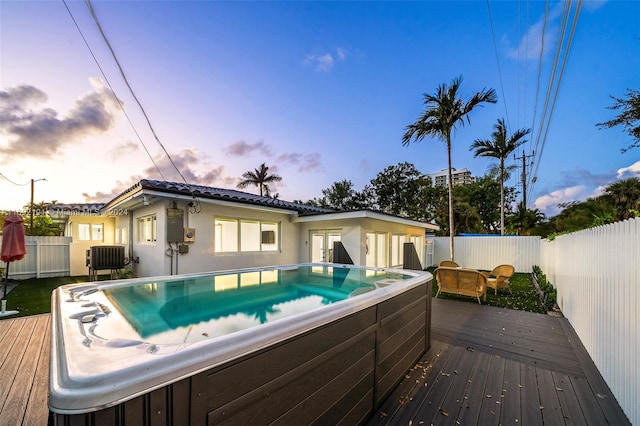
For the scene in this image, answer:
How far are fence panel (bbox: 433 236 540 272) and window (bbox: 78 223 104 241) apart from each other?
55.4 feet

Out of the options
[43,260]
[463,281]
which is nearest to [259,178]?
[43,260]

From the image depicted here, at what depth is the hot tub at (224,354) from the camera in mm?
1046

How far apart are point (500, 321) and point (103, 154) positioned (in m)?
11.5

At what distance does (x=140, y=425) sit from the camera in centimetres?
102

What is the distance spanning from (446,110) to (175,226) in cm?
984

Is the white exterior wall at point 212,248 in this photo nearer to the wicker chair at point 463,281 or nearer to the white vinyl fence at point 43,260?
the wicker chair at point 463,281

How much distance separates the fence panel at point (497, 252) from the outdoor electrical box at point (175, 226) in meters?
13.2

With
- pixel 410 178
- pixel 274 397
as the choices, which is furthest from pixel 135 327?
pixel 410 178

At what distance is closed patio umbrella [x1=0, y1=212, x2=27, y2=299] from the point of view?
5340mm

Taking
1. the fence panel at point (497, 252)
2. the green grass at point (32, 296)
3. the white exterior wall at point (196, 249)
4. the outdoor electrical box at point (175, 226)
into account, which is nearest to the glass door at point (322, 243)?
the white exterior wall at point (196, 249)

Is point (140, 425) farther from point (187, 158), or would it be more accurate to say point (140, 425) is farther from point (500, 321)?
point (187, 158)

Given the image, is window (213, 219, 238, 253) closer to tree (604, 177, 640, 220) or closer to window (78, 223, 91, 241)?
window (78, 223, 91, 241)

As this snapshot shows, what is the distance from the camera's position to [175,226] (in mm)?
6898

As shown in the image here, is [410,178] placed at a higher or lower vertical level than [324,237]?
higher
